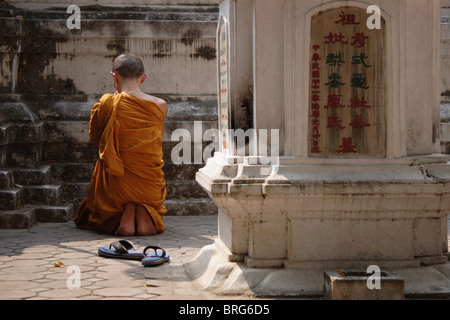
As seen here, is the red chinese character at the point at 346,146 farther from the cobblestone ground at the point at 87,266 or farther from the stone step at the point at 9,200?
the stone step at the point at 9,200

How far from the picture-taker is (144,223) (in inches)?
269

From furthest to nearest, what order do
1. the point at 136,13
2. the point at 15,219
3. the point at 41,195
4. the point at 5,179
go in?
the point at 136,13 → the point at 41,195 → the point at 5,179 → the point at 15,219

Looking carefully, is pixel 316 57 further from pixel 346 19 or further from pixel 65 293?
pixel 65 293

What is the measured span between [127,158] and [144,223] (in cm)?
69

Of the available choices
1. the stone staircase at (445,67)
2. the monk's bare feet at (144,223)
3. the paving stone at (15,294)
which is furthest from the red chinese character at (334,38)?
the stone staircase at (445,67)

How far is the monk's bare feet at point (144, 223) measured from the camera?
6.80 meters

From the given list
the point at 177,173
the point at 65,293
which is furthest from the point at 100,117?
the point at 65,293

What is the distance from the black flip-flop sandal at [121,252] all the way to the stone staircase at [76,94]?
223 centimetres

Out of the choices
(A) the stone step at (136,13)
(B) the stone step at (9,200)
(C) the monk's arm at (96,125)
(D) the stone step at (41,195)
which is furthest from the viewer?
(A) the stone step at (136,13)

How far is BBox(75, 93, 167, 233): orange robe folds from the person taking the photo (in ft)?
22.2

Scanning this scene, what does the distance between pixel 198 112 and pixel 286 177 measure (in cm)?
430

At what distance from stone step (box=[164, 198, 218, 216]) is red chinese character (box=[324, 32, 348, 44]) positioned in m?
3.99

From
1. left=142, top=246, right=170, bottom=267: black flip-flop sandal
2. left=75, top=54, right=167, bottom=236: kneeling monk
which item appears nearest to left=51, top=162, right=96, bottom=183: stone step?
left=75, top=54, right=167, bottom=236: kneeling monk

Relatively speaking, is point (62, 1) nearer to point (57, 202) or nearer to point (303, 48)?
point (57, 202)
